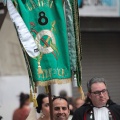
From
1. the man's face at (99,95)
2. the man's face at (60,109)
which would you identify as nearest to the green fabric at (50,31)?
the man's face at (99,95)

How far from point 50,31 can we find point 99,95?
84cm

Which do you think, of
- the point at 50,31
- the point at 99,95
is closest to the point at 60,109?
the point at 99,95

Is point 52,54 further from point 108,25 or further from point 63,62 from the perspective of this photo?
point 108,25

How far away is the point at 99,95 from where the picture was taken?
445cm

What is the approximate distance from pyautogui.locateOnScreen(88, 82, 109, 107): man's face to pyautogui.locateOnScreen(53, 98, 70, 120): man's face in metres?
0.64

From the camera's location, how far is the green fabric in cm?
461

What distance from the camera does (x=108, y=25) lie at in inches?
474

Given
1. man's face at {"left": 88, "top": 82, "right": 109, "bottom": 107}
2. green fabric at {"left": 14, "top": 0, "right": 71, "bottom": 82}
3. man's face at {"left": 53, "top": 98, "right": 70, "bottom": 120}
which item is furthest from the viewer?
man's face at {"left": 53, "top": 98, "right": 70, "bottom": 120}

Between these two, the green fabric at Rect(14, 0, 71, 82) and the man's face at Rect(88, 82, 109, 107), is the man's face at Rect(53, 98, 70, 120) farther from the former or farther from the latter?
the man's face at Rect(88, 82, 109, 107)

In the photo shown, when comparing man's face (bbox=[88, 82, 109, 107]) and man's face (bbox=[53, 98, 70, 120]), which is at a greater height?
man's face (bbox=[88, 82, 109, 107])

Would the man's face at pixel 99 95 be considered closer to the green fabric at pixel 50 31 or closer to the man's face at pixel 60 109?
the green fabric at pixel 50 31

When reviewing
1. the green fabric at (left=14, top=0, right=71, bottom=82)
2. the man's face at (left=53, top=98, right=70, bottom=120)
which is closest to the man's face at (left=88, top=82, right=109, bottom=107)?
the green fabric at (left=14, top=0, right=71, bottom=82)

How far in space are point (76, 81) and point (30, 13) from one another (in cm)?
84

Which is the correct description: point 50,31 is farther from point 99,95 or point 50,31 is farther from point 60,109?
point 60,109
